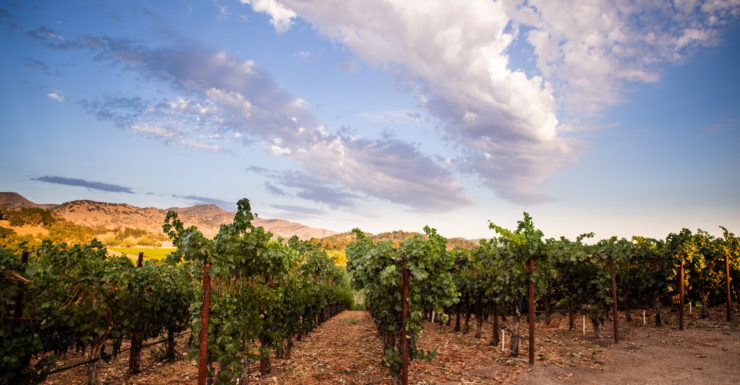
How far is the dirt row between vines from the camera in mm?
9969

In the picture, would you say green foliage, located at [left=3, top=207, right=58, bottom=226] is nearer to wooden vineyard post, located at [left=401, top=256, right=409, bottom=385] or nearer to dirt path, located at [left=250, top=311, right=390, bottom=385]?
dirt path, located at [left=250, top=311, right=390, bottom=385]

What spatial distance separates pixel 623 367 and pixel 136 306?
15.1 m

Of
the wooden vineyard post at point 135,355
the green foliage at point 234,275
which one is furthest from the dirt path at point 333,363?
the wooden vineyard post at point 135,355

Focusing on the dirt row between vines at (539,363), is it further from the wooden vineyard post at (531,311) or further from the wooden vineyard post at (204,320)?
the wooden vineyard post at (204,320)

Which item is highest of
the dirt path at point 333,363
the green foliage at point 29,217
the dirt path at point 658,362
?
the green foliage at point 29,217

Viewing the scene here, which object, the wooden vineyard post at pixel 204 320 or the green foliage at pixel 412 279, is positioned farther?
the green foliage at pixel 412 279

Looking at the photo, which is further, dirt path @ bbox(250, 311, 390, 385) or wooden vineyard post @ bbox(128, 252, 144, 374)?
wooden vineyard post @ bbox(128, 252, 144, 374)

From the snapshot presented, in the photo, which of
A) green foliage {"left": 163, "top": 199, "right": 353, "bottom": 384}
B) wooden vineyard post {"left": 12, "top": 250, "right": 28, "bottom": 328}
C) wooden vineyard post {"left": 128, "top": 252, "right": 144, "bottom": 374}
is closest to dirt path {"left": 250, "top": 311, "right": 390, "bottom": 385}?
green foliage {"left": 163, "top": 199, "right": 353, "bottom": 384}

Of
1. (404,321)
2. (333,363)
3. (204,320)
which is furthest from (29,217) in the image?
(404,321)

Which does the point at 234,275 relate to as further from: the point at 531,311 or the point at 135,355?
the point at 531,311

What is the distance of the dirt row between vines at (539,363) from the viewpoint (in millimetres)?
9969

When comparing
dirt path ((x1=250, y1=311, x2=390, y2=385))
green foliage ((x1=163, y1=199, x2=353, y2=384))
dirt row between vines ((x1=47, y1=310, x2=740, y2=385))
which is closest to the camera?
green foliage ((x1=163, y1=199, x2=353, y2=384))

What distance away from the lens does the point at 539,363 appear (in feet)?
37.2

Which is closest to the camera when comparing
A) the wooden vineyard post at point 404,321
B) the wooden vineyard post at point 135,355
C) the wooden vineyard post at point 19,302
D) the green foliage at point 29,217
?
the wooden vineyard post at point 19,302
